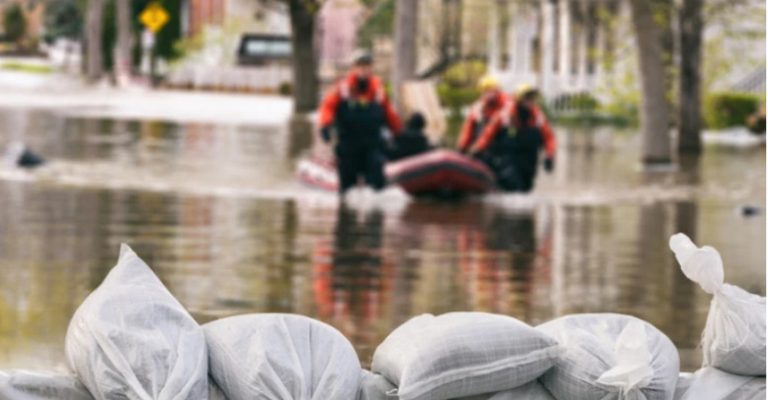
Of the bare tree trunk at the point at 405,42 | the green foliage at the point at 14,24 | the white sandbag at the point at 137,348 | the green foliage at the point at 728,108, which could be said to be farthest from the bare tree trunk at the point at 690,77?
the green foliage at the point at 14,24

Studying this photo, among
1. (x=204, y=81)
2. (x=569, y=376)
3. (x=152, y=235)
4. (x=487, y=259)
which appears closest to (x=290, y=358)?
(x=569, y=376)

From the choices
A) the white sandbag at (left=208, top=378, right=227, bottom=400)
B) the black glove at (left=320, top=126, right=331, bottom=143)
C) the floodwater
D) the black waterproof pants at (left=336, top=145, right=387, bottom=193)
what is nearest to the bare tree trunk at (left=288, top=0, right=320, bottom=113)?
the floodwater

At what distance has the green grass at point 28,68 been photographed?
316 feet

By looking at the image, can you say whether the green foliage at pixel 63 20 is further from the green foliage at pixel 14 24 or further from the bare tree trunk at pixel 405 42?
the bare tree trunk at pixel 405 42

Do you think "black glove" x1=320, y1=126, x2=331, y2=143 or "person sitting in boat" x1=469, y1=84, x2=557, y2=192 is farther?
"person sitting in boat" x1=469, y1=84, x2=557, y2=192

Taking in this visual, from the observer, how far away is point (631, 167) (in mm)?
33406

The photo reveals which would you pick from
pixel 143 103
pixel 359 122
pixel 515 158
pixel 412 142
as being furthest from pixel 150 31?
pixel 359 122

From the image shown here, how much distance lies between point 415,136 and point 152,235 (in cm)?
750

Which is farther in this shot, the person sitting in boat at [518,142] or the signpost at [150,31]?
the signpost at [150,31]

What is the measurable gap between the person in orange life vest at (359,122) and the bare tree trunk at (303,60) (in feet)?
109

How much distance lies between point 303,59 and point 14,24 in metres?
69.0

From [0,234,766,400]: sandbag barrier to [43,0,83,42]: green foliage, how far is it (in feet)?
327

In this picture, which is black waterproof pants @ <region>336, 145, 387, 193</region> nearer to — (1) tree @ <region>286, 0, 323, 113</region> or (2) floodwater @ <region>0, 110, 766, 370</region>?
(2) floodwater @ <region>0, 110, 766, 370</region>

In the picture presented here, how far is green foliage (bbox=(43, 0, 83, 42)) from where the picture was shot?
351ft
